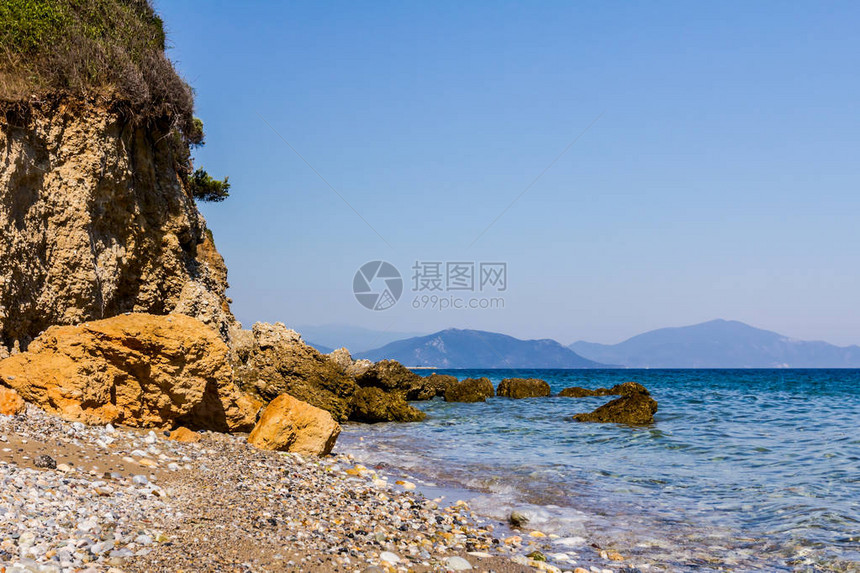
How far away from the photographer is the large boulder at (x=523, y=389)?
37.9m

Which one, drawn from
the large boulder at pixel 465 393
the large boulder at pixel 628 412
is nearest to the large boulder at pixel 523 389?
the large boulder at pixel 465 393

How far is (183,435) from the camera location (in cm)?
898

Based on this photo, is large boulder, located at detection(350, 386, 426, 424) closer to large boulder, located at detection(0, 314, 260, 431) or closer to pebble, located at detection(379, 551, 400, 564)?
large boulder, located at detection(0, 314, 260, 431)

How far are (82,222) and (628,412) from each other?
18.2m

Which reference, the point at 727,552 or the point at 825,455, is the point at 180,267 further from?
the point at 825,455

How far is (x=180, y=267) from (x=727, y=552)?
37.3 ft

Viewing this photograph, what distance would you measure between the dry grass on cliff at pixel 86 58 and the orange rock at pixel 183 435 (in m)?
5.92

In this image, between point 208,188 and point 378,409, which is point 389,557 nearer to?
point 378,409

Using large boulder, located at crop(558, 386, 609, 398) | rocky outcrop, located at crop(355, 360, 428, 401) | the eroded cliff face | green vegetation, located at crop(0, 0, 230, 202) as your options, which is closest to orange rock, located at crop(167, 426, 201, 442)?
the eroded cliff face

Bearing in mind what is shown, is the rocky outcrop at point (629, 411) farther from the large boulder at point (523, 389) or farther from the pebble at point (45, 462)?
the pebble at point (45, 462)

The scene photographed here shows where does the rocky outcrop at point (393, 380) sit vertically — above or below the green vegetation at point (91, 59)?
below

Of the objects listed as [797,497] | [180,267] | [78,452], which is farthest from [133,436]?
[797,497]

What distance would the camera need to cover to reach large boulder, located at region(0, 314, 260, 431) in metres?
8.05

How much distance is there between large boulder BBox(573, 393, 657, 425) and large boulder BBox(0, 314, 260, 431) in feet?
49.2
